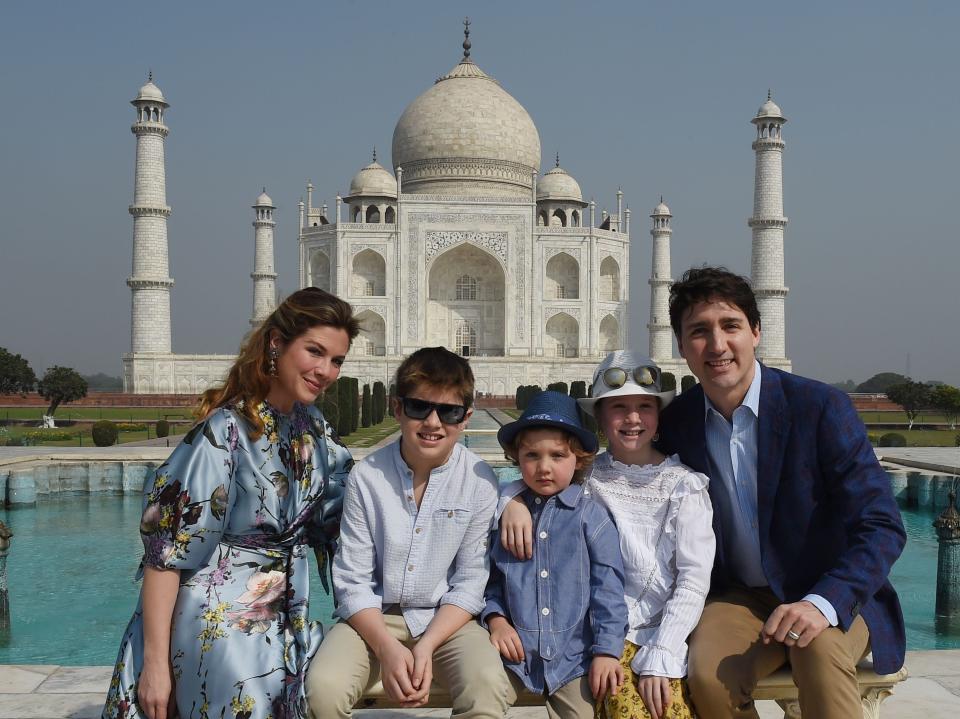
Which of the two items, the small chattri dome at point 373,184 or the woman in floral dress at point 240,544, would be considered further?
the small chattri dome at point 373,184

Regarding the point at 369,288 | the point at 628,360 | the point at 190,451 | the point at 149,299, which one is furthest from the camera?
the point at 369,288

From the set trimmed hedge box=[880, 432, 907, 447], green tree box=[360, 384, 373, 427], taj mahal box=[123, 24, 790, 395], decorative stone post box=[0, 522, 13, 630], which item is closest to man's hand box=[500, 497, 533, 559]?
decorative stone post box=[0, 522, 13, 630]

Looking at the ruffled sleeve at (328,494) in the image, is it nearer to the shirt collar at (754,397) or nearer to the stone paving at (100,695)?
the stone paving at (100,695)

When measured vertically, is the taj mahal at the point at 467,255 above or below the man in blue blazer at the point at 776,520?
above

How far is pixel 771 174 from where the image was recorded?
82.4 feet

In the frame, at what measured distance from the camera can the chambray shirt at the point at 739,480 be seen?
2.29 metres

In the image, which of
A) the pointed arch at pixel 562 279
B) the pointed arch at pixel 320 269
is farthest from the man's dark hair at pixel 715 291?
the pointed arch at pixel 320 269

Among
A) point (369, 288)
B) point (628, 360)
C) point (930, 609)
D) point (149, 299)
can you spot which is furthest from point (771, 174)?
point (628, 360)

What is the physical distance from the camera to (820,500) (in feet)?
7.37

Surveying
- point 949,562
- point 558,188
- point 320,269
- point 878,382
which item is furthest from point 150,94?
point 878,382

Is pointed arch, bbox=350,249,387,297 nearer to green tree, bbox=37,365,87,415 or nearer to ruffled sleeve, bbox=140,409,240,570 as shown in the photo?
green tree, bbox=37,365,87,415

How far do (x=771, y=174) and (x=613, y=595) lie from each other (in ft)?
80.8

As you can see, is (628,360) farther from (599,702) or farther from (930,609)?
(930,609)

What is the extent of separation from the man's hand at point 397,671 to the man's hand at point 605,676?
39 cm
